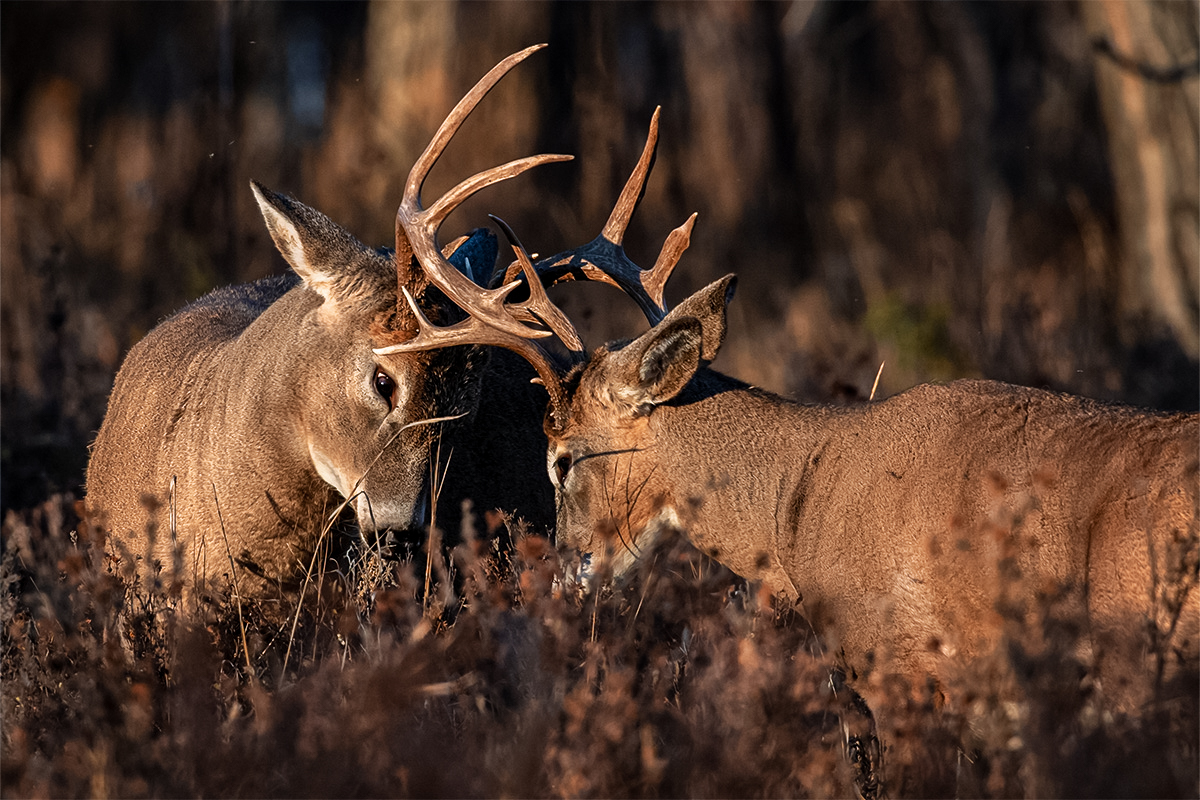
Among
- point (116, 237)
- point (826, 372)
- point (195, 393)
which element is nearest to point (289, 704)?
point (195, 393)

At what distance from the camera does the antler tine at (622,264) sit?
5.94m

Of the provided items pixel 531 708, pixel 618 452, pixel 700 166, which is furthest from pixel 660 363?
pixel 700 166

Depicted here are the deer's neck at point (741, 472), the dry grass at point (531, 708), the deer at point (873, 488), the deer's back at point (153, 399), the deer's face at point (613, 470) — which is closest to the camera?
the dry grass at point (531, 708)

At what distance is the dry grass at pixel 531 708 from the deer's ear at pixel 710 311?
0.88m

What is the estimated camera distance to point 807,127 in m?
25.0

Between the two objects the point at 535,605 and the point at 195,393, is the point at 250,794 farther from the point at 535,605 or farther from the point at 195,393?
the point at 195,393

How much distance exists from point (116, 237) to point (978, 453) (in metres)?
14.5

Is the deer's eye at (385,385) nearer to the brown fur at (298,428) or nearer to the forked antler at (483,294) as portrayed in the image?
the brown fur at (298,428)

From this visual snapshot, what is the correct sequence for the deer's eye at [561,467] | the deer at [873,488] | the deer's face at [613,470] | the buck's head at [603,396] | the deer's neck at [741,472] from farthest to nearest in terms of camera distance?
the deer's eye at [561,467] < the deer's face at [613,470] < the deer's neck at [741,472] < the buck's head at [603,396] < the deer at [873,488]

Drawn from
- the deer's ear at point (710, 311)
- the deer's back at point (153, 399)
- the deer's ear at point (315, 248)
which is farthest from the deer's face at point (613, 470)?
the deer's back at point (153, 399)

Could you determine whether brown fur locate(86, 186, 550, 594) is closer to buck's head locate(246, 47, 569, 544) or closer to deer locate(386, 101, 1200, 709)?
buck's head locate(246, 47, 569, 544)

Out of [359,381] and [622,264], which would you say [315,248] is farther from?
[622,264]

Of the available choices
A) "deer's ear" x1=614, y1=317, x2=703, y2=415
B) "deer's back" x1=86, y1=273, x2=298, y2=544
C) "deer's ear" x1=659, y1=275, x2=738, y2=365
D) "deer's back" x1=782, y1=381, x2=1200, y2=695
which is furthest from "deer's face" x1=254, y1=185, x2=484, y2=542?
"deer's back" x1=782, y1=381, x2=1200, y2=695

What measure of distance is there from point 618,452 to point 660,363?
410mm
